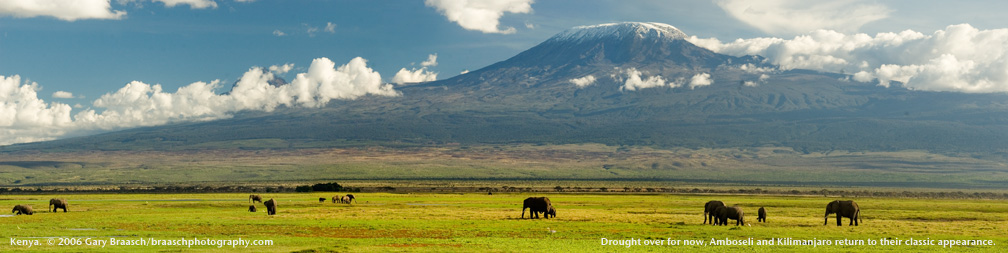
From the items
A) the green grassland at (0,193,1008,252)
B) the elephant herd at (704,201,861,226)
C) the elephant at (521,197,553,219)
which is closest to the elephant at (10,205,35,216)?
the green grassland at (0,193,1008,252)

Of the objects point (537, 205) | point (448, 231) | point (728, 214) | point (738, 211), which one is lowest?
point (448, 231)

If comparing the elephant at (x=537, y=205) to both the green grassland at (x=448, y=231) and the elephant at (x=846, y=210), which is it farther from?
the elephant at (x=846, y=210)

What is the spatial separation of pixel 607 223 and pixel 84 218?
28722 mm

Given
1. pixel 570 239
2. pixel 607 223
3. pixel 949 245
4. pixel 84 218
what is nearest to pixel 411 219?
pixel 607 223

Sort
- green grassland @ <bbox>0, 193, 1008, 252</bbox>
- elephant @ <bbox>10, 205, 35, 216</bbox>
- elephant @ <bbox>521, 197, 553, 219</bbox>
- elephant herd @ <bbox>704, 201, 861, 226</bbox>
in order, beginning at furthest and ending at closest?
elephant @ <bbox>10, 205, 35, 216</bbox>, elephant @ <bbox>521, 197, 553, 219</bbox>, elephant herd @ <bbox>704, 201, 861, 226</bbox>, green grassland @ <bbox>0, 193, 1008, 252</bbox>

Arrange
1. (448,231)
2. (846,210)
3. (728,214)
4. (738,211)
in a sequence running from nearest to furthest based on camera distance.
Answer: (448,231) → (738,211) → (728,214) → (846,210)

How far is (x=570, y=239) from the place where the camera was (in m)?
33.6

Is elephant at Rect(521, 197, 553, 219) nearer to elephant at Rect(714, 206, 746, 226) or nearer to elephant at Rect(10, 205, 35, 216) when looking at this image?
elephant at Rect(714, 206, 746, 226)

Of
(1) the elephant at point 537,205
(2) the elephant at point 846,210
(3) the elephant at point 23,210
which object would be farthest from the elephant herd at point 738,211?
(3) the elephant at point 23,210

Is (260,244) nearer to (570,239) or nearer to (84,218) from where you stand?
(570,239)

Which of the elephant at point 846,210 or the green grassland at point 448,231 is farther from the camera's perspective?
the elephant at point 846,210

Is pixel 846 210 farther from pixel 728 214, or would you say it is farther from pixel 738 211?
pixel 728 214

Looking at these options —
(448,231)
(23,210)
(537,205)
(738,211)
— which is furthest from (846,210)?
(23,210)

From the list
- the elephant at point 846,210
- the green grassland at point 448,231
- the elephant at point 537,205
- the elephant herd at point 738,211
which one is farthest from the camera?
the elephant at point 537,205
